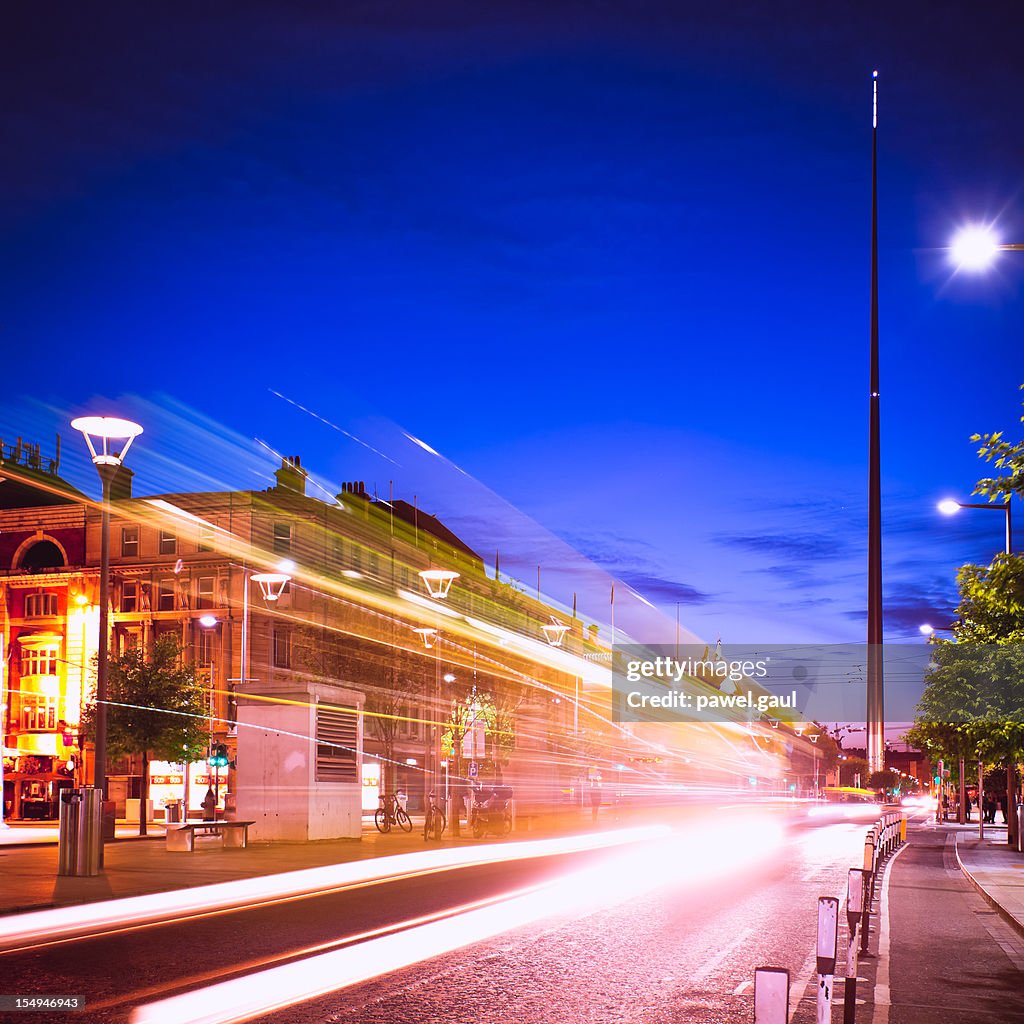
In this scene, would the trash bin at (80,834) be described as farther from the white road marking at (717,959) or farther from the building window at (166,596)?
the building window at (166,596)

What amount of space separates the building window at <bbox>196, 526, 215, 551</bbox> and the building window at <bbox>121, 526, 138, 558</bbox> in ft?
12.8

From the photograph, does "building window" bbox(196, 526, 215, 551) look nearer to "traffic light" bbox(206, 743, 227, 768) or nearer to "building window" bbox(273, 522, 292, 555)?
"building window" bbox(273, 522, 292, 555)

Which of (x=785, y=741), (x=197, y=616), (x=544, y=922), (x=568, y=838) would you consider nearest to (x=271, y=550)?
(x=197, y=616)

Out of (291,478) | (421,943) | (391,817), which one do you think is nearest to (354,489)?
(291,478)

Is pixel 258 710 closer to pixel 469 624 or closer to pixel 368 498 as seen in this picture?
pixel 469 624

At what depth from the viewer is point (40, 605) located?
213 ft

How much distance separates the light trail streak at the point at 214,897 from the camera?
1338 centimetres

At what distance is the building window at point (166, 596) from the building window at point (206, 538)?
2.46m

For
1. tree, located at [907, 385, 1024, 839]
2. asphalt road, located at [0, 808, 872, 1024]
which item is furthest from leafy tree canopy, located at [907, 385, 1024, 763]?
asphalt road, located at [0, 808, 872, 1024]

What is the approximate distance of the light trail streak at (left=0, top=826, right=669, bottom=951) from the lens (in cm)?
1338

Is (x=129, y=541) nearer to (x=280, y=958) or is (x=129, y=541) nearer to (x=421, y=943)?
(x=421, y=943)

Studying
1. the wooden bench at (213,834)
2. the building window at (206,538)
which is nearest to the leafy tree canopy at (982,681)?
the wooden bench at (213,834)

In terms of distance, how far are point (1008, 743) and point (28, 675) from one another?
5306cm

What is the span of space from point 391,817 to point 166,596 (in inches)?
1077
